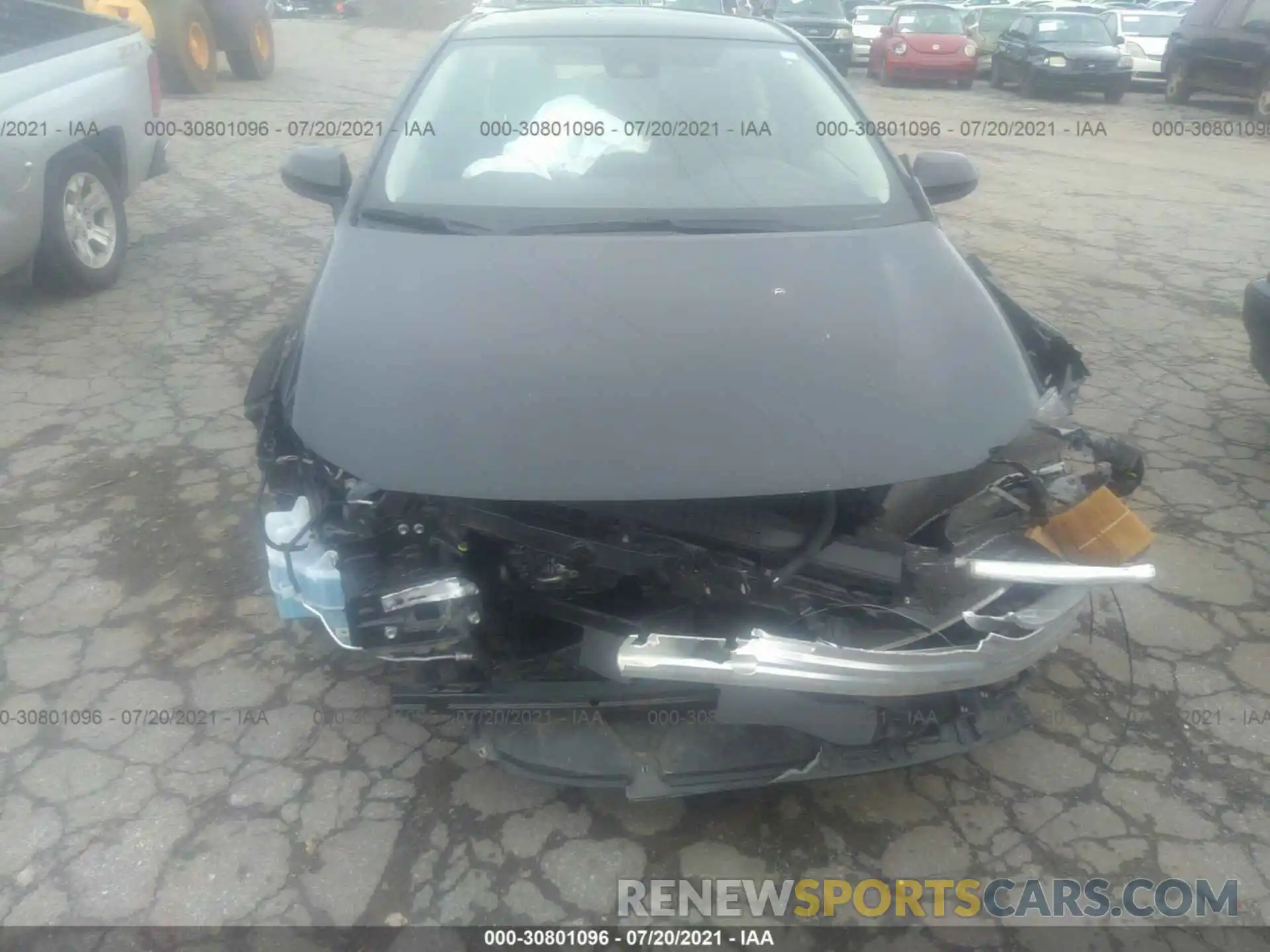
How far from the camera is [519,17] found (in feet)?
11.2

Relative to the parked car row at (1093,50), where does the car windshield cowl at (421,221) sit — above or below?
above

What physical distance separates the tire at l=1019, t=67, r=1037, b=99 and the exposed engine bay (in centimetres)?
1347

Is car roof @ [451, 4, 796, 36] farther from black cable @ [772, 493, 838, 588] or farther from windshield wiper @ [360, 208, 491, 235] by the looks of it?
black cable @ [772, 493, 838, 588]

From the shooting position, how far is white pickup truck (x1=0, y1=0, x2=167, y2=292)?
14.4ft

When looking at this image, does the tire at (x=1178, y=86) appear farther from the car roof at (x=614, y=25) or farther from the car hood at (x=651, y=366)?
the car hood at (x=651, y=366)

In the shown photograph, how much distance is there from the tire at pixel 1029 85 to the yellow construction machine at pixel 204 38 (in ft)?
34.1

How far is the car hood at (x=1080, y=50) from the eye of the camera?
508 inches

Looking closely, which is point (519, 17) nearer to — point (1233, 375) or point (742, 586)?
point (742, 586)

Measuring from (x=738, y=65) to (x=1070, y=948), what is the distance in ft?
9.24

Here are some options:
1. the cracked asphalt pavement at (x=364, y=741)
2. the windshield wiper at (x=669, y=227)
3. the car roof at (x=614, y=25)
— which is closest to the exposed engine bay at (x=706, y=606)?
the cracked asphalt pavement at (x=364, y=741)

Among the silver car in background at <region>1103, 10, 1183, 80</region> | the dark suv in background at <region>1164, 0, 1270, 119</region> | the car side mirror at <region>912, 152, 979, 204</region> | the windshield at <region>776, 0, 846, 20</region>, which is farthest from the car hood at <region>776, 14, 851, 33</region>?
the car side mirror at <region>912, 152, 979, 204</region>

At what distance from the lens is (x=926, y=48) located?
13.9m

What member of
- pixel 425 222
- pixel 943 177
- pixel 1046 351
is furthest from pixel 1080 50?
pixel 425 222

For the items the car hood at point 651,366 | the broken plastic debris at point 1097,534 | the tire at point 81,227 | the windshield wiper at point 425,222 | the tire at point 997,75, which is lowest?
the tire at point 997,75
